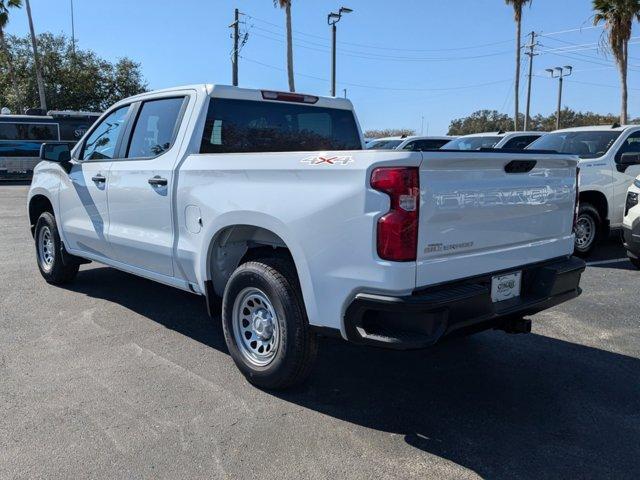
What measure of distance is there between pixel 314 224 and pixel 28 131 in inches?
997

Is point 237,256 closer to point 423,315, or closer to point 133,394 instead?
point 133,394

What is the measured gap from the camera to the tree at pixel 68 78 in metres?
39.4

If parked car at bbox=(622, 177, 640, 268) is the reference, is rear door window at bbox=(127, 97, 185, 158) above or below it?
above

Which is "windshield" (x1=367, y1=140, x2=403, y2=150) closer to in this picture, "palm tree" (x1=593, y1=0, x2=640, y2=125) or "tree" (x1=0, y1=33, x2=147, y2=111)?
"palm tree" (x1=593, y1=0, x2=640, y2=125)

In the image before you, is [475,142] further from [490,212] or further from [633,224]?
[490,212]

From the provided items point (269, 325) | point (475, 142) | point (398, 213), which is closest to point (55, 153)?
point (269, 325)

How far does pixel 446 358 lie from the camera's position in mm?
4500

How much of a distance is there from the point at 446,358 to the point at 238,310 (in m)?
1.67

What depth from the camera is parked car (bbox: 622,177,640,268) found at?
271 inches

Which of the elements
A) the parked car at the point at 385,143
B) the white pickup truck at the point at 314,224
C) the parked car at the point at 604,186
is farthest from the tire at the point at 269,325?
the parked car at the point at 385,143

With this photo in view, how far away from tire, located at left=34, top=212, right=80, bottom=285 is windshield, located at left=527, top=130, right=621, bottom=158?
665cm

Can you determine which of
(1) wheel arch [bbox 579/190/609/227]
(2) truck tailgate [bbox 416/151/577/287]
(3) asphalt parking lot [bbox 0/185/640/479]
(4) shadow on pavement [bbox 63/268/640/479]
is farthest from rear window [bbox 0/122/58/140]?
(2) truck tailgate [bbox 416/151/577/287]

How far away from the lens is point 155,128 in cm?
486

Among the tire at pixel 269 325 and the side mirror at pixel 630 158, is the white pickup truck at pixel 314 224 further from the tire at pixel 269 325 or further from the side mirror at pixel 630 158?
the side mirror at pixel 630 158
